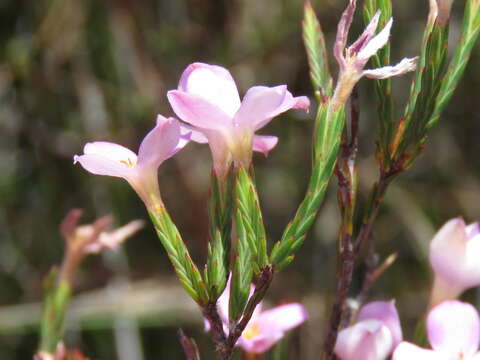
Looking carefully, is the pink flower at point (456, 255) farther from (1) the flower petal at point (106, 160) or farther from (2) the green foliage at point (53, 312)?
(2) the green foliage at point (53, 312)

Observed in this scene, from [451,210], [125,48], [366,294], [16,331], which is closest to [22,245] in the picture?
[16,331]

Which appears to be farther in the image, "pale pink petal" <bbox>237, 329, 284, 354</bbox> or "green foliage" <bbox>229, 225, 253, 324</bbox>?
"pale pink petal" <bbox>237, 329, 284, 354</bbox>

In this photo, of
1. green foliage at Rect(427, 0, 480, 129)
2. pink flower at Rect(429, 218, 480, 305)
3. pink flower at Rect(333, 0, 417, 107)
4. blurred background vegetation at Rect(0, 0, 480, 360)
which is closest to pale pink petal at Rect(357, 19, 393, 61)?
pink flower at Rect(333, 0, 417, 107)

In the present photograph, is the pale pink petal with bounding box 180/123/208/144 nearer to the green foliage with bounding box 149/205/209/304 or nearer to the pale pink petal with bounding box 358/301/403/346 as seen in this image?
the green foliage with bounding box 149/205/209/304

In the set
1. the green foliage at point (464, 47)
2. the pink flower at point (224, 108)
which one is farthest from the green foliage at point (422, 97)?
the pink flower at point (224, 108)

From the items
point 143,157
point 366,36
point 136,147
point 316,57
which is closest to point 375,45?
point 366,36

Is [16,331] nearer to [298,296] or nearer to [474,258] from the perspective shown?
[298,296]

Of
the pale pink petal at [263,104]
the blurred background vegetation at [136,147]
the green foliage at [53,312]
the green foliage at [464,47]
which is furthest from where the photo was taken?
the blurred background vegetation at [136,147]
